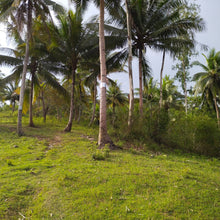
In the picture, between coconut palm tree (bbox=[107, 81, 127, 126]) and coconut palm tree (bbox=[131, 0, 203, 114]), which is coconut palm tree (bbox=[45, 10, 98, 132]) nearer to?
coconut palm tree (bbox=[131, 0, 203, 114])

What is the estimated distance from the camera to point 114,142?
873 centimetres

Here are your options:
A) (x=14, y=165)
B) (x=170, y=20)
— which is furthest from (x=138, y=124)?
(x=170, y=20)

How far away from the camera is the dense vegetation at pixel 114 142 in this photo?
3.04 m

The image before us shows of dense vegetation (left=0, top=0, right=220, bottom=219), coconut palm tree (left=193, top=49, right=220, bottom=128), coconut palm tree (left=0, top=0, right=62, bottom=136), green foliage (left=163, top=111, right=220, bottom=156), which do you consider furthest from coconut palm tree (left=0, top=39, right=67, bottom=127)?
coconut palm tree (left=193, top=49, right=220, bottom=128)

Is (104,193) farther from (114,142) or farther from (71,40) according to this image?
(71,40)

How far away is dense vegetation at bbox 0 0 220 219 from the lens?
3.04 m

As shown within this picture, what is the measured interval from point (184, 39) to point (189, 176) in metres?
9.63

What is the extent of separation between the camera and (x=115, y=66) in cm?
1287

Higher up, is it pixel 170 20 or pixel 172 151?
pixel 170 20

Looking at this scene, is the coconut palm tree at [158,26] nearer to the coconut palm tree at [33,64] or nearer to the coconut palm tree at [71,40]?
the coconut palm tree at [71,40]


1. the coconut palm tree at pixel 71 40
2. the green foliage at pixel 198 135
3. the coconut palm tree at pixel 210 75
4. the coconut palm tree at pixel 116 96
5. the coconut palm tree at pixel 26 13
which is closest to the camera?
the green foliage at pixel 198 135

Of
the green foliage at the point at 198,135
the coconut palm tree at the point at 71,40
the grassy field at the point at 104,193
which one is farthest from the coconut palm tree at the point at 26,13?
the green foliage at the point at 198,135

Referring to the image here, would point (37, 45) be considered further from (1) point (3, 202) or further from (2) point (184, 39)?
(1) point (3, 202)

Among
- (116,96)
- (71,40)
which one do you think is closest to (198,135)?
(71,40)
